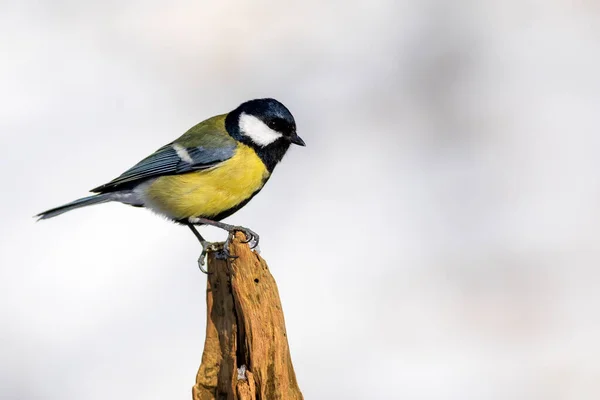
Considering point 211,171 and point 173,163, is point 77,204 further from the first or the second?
point 211,171

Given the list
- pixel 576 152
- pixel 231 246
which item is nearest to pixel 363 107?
pixel 576 152

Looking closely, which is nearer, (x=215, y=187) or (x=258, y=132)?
(x=215, y=187)

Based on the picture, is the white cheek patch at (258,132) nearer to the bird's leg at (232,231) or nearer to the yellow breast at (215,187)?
the yellow breast at (215,187)

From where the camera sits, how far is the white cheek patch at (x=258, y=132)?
5543 millimetres

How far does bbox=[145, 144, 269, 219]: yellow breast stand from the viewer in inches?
214

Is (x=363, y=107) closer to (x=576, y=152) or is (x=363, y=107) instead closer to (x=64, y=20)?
(x=576, y=152)

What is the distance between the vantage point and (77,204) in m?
5.58

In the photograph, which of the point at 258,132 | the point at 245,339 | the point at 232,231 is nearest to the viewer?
the point at 245,339

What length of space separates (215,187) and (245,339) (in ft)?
3.96

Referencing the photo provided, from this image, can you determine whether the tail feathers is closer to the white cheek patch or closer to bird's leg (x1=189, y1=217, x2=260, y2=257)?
bird's leg (x1=189, y1=217, x2=260, y2=257)

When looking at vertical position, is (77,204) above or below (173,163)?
below

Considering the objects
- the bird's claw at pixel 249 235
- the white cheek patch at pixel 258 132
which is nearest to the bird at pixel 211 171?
the white cheek patch at pixel 258 132

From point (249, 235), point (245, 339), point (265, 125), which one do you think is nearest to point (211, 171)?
point (265, 125)

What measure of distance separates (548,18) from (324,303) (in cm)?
431
